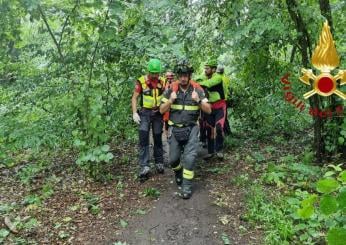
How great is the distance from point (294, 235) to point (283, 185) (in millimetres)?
1509

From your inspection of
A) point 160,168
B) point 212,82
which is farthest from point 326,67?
point 212,82

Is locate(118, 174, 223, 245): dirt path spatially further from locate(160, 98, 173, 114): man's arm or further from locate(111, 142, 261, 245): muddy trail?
locate(160, 98, 173, 114): man's arm

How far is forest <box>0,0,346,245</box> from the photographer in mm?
5938

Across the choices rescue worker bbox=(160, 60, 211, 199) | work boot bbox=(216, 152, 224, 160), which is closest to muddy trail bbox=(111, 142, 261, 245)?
rescue worker bbox=(160, 60, 211, 199)

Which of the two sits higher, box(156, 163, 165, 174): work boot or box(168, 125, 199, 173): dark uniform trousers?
box(168, 125, 199, 173): dark uniform trousers

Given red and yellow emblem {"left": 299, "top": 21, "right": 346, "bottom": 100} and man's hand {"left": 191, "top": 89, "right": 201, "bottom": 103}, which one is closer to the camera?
red and yellow emblem {"left": 299, "top": 21, "right": 346, "bottom": 100}

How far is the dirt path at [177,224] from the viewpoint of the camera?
5650 millimetres

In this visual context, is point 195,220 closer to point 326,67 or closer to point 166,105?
point 166,105

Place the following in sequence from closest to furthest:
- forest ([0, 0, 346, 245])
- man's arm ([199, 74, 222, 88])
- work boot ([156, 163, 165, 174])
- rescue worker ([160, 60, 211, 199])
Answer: forest ([0, 0, 346, 245])
rescue worker ([160, 60, 211, 199])
work boot ([156, 163, 165, 174])
man's arm ([199, 74, 222, 88])

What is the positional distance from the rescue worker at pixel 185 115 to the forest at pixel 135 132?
49cm

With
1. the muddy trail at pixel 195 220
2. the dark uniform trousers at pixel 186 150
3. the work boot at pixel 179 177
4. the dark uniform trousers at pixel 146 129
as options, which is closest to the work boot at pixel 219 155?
the muddy trail at pixel 195 220

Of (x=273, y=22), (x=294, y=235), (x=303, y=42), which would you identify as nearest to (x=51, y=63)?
(x=273, y=22)

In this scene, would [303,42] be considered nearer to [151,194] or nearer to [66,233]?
[151,194]

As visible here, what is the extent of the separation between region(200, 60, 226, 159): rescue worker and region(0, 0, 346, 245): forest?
0.26m
